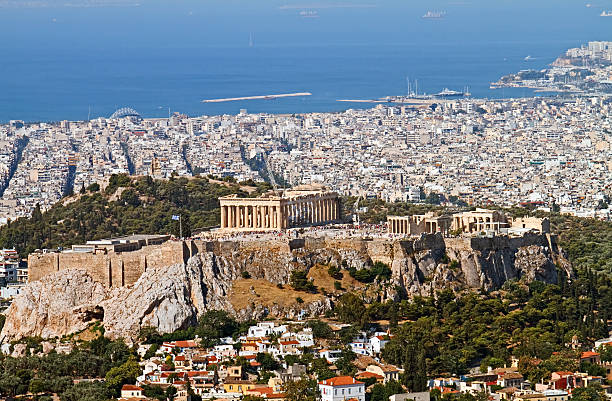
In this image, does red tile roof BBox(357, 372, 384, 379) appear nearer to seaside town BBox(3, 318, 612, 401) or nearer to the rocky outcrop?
seaside town BBox(3, 318, 612, 401)

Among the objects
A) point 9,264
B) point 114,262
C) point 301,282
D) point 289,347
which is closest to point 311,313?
point 301,282

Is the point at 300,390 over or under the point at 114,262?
under

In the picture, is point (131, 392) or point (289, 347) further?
point (289, 347)

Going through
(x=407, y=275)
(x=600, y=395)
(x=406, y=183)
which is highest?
(x=406, y=183)

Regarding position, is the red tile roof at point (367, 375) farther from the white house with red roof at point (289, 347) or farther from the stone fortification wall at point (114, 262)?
the stone fortification wall at point (114, 262)

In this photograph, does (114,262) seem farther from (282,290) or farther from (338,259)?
(338,259)

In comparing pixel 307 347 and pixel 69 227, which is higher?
pixel 69 227

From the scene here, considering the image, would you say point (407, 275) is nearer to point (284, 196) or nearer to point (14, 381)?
point (284, 196)

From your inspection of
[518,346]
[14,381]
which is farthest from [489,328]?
[14,381]
